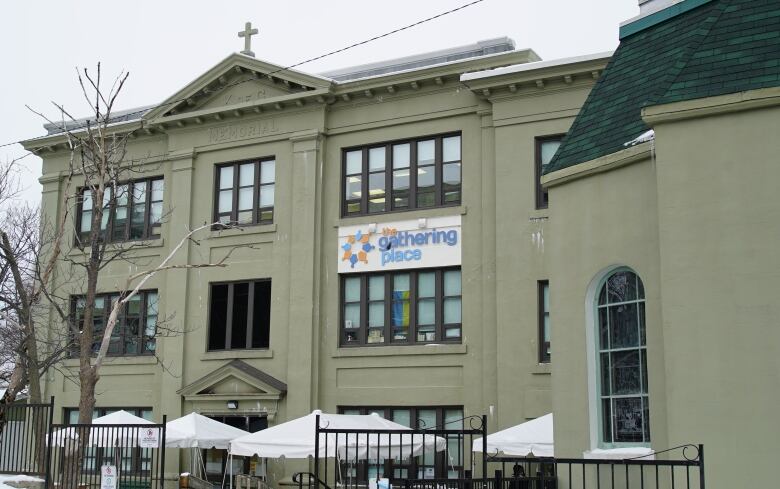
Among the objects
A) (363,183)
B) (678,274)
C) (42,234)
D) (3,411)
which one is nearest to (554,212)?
(678,274)

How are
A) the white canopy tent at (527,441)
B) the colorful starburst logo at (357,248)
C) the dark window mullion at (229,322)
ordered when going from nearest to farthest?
the white canopy tent at (527,441) < the colorful starburst logo at (357,248) < the dark window mullion at (229,322)

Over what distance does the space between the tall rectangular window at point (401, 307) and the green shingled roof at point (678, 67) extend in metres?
10.3

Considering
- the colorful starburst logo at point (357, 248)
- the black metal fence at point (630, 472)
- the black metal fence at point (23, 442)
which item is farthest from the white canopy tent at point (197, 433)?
the black metal fence at point (630, 472)

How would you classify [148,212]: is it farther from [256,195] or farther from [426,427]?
[426,427]

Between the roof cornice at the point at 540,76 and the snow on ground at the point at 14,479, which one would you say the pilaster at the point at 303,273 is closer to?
the roof cornice at the point at 540,76

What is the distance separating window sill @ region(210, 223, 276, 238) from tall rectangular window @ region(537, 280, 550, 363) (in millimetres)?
7465

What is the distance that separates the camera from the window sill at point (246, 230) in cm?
2606

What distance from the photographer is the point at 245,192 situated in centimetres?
2694

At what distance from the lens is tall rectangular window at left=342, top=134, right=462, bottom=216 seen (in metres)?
24.2

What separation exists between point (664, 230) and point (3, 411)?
1221cm

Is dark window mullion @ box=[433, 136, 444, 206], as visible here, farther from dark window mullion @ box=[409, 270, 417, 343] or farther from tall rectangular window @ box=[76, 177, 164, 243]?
tall rectangular window @ box=[76, 177, 164, 243]

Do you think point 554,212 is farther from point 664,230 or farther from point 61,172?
point 61,172

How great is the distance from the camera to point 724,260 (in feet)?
34.9

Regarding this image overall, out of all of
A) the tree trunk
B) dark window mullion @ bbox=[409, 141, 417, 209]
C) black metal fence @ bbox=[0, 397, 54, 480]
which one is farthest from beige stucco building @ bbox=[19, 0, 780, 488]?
black metal fence @ bbox=[0, 397, 54, 480]
